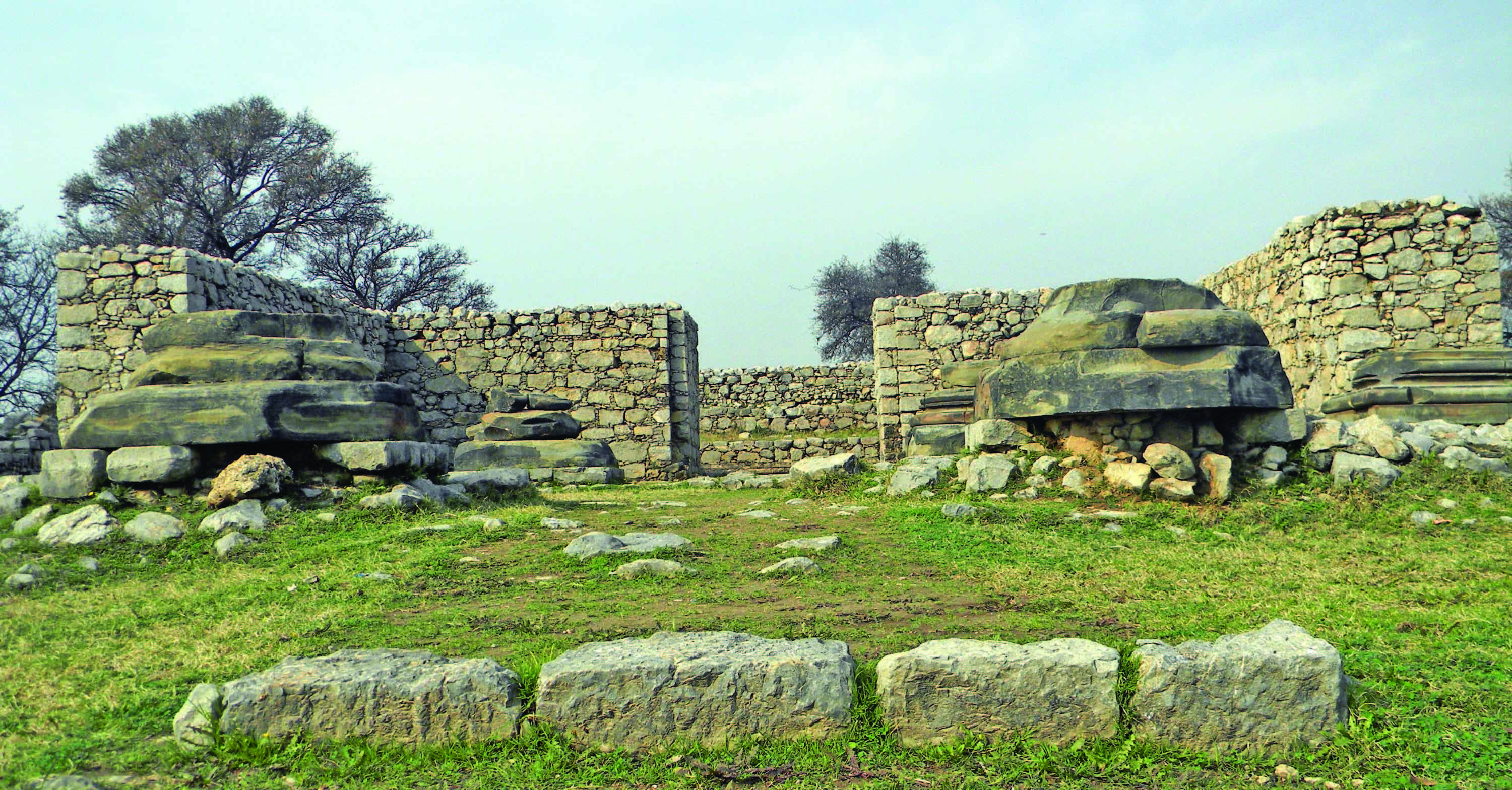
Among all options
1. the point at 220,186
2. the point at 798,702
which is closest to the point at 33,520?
the point at 798,702

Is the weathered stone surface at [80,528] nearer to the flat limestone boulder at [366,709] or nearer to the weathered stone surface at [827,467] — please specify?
the flat limestone boulder at [366,709]

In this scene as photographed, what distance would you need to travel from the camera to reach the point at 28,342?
22.4 metres

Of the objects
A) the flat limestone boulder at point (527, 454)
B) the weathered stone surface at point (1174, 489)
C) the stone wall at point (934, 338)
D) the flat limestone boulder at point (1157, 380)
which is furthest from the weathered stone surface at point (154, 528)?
the stone wall at point (934, 338)

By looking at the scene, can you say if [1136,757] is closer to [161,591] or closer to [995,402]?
[161,591]

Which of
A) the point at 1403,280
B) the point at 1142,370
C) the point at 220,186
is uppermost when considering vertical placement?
the point at 220,186

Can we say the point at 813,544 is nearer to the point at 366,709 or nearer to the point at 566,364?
the point at 366,709

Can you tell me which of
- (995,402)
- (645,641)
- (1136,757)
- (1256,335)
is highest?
(1256,335)

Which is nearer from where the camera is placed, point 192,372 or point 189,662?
point 189,662

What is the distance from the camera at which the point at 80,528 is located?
564 cm

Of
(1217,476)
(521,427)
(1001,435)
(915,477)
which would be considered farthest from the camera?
(521,427)

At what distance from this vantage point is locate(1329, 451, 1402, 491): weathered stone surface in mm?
6711

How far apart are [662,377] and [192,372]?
7.78 meters

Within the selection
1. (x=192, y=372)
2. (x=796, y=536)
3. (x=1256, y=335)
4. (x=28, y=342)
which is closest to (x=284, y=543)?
(x=192, y=372)

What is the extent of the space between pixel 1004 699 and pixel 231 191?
964 inches
